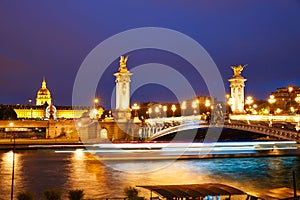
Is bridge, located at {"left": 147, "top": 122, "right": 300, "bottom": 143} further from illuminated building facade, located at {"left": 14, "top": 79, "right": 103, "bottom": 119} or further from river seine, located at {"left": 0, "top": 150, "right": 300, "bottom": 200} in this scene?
illuminated building facade, located at {"left": 14, "top": 79, "right": 103, "bottom": 119}

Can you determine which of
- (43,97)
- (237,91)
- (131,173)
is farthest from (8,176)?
(43,97)

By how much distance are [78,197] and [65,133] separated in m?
53.3

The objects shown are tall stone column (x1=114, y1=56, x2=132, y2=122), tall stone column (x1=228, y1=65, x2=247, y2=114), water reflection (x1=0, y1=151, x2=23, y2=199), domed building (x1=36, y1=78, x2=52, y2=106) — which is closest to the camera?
water reflection (x1=0, y1=151, x2=23, y2=199)

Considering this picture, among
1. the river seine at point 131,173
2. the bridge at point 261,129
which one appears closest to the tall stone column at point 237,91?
the bridge at point 261,129

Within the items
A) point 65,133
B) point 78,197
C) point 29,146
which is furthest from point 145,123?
point 78,197

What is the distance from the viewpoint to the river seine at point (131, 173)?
24.2m

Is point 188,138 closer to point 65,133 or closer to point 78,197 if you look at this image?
point 65,133

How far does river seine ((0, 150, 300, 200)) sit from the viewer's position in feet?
79.4

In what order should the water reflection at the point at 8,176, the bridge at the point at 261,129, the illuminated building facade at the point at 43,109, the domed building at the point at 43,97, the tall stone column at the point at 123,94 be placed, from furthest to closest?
the domed building at the point at 43,97
the illuminated building facade at the point at 43,109
the tall stone column at the point at 123,94
the bridge at the point at 261,129
the water reflection at the point at 8,176

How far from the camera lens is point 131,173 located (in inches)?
1154

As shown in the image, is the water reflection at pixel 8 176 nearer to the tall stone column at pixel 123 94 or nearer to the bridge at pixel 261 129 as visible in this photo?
the bridge at pixel 261 129

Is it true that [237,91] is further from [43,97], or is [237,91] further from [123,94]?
[43,97]

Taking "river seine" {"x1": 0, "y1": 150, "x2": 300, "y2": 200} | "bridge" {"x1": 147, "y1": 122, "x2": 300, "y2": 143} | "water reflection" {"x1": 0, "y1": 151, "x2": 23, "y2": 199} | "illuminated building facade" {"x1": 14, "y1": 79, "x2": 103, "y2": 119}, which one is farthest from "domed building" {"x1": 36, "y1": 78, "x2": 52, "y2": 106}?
"water reflection" {"x1": 0, "y1": 151, "x2": 23, "y2": 199}

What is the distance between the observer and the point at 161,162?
3706 cm
